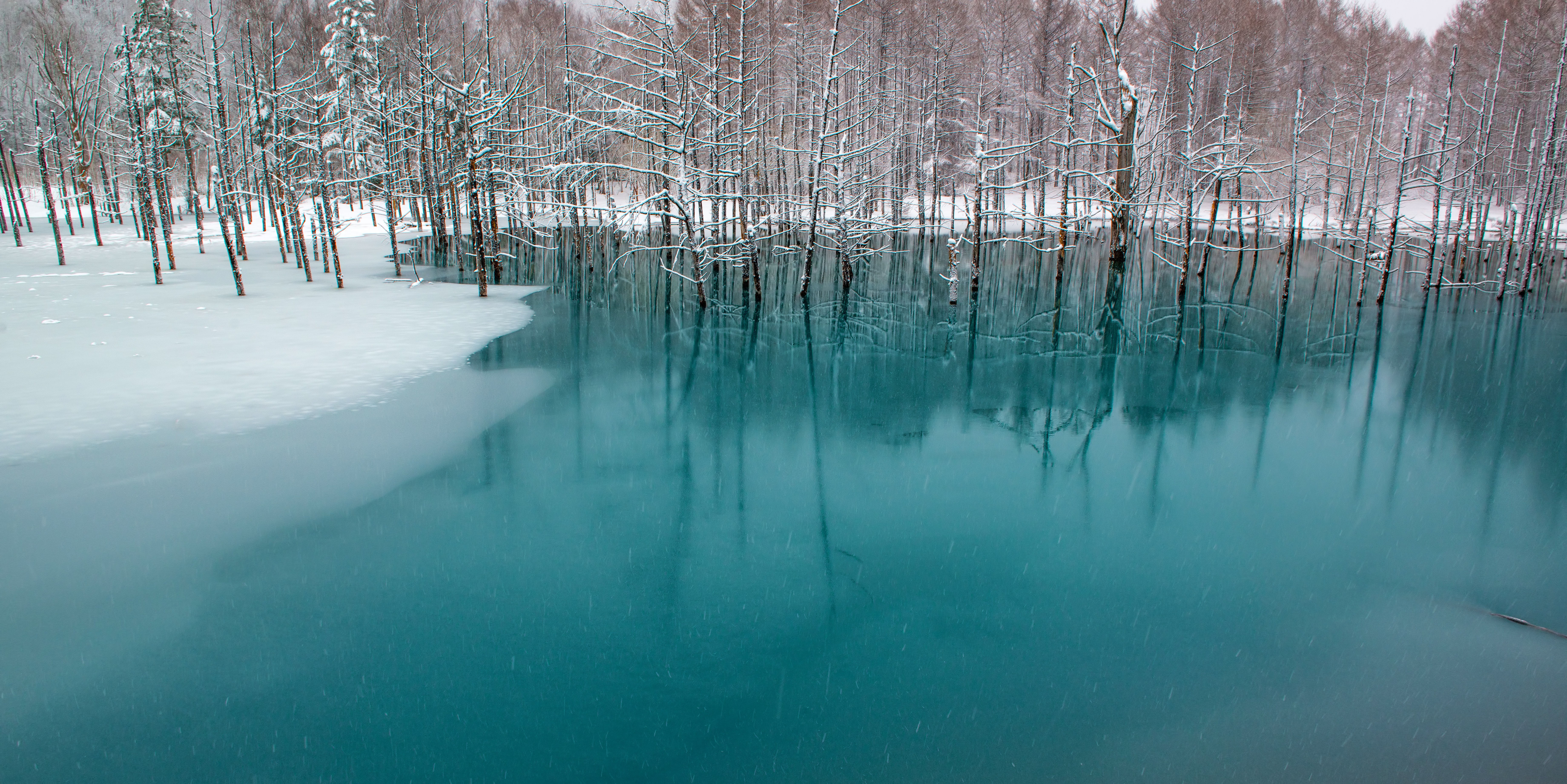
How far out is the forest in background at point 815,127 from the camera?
28172mm

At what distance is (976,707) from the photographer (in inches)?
301

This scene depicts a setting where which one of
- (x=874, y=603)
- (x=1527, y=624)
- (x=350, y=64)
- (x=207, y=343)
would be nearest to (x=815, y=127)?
(x=207, y=343)

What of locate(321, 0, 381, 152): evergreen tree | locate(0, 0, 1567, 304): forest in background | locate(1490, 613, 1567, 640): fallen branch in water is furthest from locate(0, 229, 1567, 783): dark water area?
locate(321, 0, 381, 152): evergreen tree

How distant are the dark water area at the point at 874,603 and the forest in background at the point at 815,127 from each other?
9.06 meters

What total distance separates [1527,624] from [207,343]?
25086 mm

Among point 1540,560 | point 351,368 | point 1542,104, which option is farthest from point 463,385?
point 1542,104

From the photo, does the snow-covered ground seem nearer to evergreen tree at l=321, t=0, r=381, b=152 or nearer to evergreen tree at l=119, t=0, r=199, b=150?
evergreen tree at l=119, t=0, r=199, b=150

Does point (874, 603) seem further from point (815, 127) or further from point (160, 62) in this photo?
point (160, 62)

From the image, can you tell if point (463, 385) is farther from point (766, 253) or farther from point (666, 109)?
point (766, 253)

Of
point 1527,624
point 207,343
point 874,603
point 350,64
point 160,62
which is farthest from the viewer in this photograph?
point 350,64

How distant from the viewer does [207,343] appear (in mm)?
20656

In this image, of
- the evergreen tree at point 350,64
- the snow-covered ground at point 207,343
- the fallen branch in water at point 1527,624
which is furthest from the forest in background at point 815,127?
the fallen branch in water at point 1527,624

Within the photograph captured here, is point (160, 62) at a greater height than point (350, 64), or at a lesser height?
lesser

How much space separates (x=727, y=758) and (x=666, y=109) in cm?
2477
